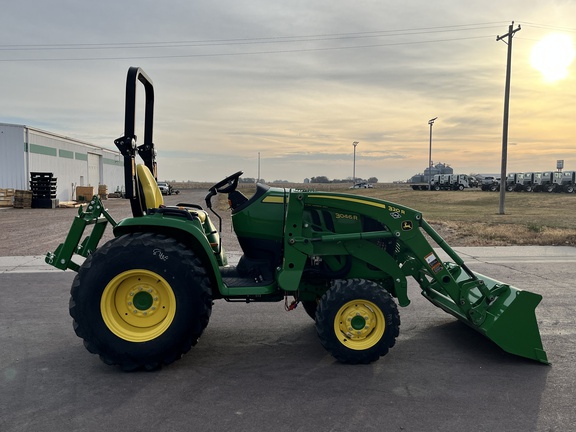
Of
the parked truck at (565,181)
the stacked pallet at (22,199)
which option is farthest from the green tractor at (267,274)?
the parked truck at (565,181)

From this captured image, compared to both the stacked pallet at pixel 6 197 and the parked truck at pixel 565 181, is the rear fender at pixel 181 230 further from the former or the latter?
the parked truck at pixel 565 181

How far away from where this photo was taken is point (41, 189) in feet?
90.8

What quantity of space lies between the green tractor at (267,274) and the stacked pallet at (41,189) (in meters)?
25.3

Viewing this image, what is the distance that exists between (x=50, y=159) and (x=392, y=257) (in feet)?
104

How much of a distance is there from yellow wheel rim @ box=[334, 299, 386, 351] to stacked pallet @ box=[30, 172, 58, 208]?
26918 mm

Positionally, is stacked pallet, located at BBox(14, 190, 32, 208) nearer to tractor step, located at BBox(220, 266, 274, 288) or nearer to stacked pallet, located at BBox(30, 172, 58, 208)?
stacked pallet, located at BBox(30, 172, 58, 208)

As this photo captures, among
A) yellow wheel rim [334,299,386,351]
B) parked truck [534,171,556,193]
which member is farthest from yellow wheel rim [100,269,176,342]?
parked truck [534,171,556,193]

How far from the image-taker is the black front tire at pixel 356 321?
Result: 4.29 metres

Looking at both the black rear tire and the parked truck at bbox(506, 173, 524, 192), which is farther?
the parked truck at bbox(506, 173, 524, 192)

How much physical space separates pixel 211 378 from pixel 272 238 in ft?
4.48

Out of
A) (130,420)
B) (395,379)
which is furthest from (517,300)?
(130,420)

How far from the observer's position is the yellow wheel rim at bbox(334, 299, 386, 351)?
14.2 feet

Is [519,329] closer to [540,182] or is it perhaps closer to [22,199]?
[22,199]

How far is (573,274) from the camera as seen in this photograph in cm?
843
